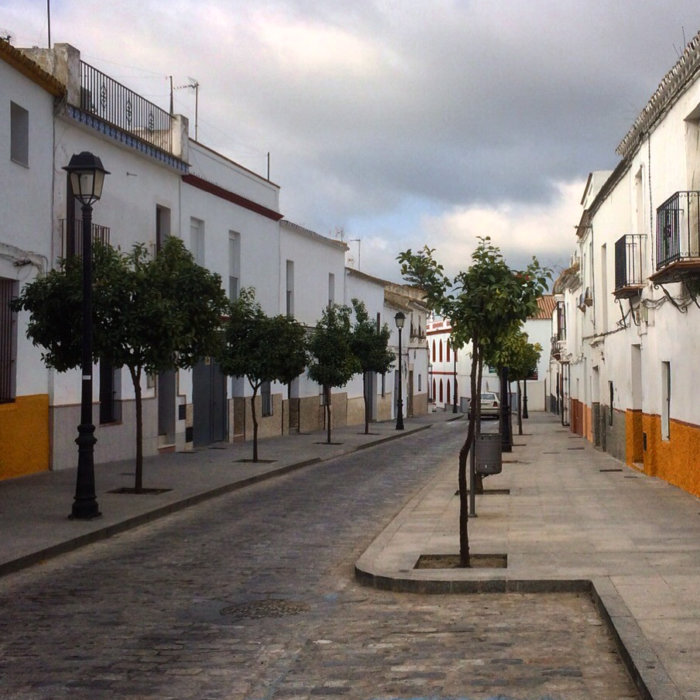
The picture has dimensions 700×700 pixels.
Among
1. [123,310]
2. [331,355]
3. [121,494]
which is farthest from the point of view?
[331,355]

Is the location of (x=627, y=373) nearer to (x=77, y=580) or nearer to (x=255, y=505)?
(x=255, y=505)

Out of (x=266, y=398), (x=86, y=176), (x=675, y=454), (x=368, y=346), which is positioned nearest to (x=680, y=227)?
(x=675, y=454)

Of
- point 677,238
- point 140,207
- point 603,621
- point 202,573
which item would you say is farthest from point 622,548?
point 140,207

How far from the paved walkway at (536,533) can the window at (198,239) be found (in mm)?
6488

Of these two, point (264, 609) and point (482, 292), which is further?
point (482, 292)

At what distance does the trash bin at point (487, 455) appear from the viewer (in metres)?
14.3

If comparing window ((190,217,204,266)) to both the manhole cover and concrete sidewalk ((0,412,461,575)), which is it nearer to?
concrete sidewalk ((0,412,461,575))

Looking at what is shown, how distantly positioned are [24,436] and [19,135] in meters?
5.35

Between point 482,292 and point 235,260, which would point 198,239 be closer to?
point 235,260

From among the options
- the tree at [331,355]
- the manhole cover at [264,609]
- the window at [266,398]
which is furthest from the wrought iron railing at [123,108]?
the manhole cover at [264,609]

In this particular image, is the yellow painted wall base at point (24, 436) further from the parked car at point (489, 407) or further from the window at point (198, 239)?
the parked car at point (489, 407)

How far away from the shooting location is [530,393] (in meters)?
72.9

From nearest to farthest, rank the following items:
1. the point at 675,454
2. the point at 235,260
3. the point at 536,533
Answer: the point at 536,533 < the point at 675,454 < the point at 235,260

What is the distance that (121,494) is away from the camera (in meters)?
14.9
